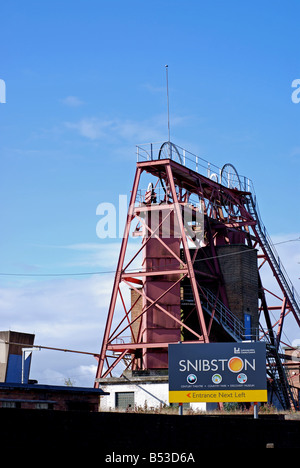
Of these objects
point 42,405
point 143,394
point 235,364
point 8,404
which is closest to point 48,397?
point 42,405

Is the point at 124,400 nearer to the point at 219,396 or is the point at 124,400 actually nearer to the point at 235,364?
the point at 219,396

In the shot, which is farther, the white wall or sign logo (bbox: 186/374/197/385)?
the white wall

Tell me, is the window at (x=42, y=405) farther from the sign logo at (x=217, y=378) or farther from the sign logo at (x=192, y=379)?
the sign logo at (x=217, y=378)

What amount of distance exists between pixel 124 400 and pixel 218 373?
45.5 ft

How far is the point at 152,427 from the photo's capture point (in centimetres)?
1958

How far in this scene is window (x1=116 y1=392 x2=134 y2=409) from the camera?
42.3 metres

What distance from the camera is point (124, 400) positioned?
42.5m

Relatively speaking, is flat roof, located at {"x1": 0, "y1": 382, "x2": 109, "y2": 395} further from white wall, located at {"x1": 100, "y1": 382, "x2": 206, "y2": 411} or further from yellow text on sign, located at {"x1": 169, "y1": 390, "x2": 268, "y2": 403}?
white wall, located at {"x1": 100, "y1": 382, "x2": 206, "y2": 411}

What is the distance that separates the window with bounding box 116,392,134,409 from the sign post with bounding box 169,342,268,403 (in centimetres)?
1276

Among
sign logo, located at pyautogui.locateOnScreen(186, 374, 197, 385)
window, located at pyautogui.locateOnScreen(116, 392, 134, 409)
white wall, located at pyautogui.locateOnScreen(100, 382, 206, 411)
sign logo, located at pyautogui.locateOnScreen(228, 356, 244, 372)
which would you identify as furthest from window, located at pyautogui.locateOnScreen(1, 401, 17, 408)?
window, located at pyautogui.locateOnScreen(116, 392, 134, 409)

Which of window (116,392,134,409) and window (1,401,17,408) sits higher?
window (116,392,134,409)

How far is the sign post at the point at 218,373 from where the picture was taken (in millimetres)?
29734

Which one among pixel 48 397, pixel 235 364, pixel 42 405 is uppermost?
pixel 235 364

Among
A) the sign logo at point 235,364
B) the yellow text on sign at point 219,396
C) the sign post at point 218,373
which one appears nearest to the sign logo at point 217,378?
the sign post at point 218,373
